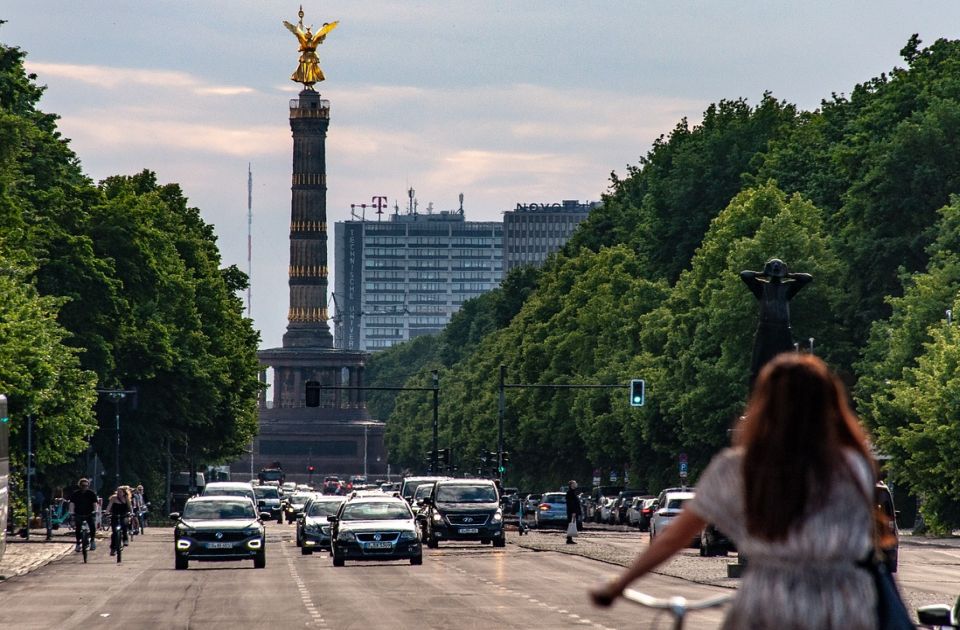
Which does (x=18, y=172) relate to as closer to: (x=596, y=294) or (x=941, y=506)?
(x=941, y=506)

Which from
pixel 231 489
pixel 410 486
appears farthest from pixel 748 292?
pixel 231 489

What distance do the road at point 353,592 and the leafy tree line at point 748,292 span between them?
53.4ft

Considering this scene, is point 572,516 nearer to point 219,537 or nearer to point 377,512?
point 377,512

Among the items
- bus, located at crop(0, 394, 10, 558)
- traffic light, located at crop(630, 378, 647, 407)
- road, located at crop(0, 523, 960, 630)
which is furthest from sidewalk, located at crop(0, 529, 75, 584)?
traffic light, located at crop(630, 378, 647, 407)

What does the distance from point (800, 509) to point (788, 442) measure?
8.2 inches

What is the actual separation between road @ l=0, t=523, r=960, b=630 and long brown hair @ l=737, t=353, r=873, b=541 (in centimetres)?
1573

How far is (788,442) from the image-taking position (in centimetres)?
668

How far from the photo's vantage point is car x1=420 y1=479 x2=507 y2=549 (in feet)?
167

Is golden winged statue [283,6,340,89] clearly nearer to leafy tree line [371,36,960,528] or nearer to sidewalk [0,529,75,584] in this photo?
leafy tree line [371,36,960,528]

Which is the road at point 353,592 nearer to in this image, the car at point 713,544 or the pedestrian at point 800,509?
the car at point 713,544

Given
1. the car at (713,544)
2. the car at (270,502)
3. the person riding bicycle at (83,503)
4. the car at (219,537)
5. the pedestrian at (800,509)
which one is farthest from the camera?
the car at (270,502)

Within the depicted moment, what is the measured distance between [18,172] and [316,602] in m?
31.2

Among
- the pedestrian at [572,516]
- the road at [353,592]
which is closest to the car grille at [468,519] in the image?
the pedestrian at [572,516]

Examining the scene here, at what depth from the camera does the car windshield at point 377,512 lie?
41.5 metres
